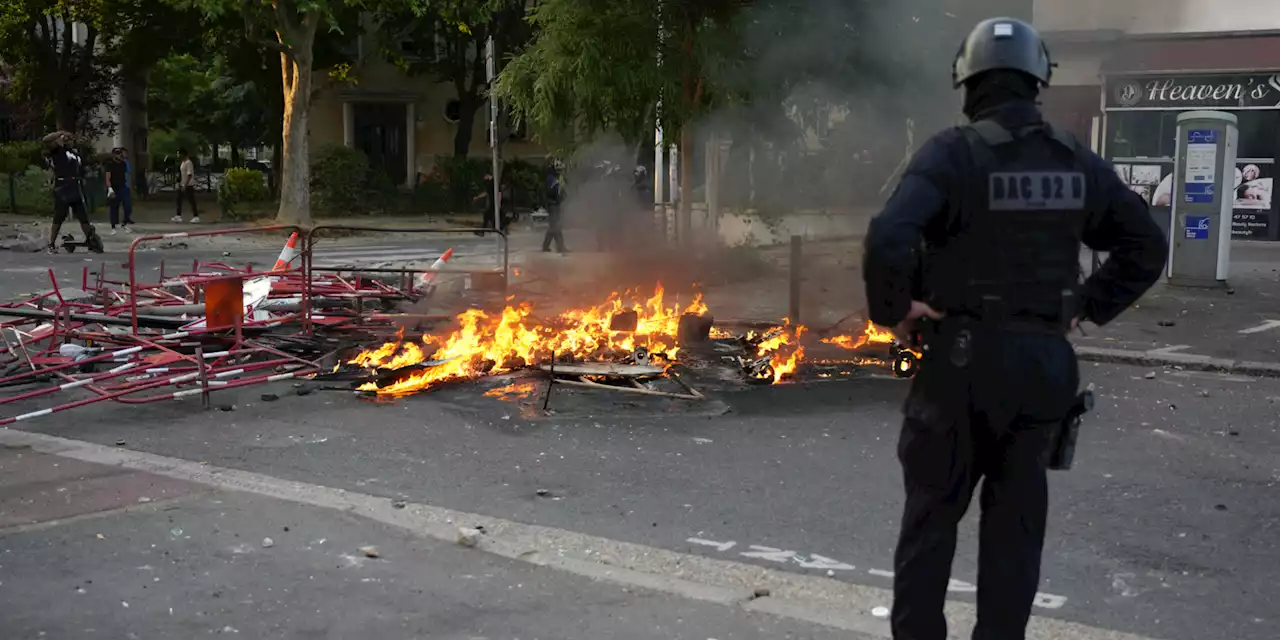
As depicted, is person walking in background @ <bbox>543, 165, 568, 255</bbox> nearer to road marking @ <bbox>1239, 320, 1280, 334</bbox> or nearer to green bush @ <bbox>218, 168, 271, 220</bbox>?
road marking @ <bbox>1239, 320, 1280, 334</bbox>

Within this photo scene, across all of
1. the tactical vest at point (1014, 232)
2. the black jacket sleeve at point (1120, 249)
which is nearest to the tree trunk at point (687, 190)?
the black jacket sleeve at point (1120, 249)

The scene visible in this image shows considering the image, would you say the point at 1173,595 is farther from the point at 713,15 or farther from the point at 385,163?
the point at 385,163

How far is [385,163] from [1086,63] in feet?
96.3

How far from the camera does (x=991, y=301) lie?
3.06 meters

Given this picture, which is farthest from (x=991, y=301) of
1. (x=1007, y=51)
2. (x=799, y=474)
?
(x=799, y=474)

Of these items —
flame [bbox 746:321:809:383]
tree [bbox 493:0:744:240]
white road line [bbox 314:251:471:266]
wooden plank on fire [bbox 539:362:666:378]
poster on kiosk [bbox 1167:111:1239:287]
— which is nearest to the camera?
wooden plank on fire [bbox 539:362:666:378]

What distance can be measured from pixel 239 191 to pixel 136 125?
29.3ft

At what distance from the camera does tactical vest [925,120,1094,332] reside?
120 inches

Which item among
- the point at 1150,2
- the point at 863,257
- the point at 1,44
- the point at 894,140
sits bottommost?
the point at 863,257

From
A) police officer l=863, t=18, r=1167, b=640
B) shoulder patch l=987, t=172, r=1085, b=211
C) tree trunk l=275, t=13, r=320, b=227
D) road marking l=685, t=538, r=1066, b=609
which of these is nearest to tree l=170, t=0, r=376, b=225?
tree trunk l=275, t=13, r=320, b=227

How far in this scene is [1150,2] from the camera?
30.2 feet

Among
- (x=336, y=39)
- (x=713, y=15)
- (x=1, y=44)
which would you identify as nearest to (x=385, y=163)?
(x=336, y=39)

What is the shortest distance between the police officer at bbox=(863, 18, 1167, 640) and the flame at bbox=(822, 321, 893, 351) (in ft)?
20.9

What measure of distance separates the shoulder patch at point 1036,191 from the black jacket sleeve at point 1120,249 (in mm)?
→ 137
